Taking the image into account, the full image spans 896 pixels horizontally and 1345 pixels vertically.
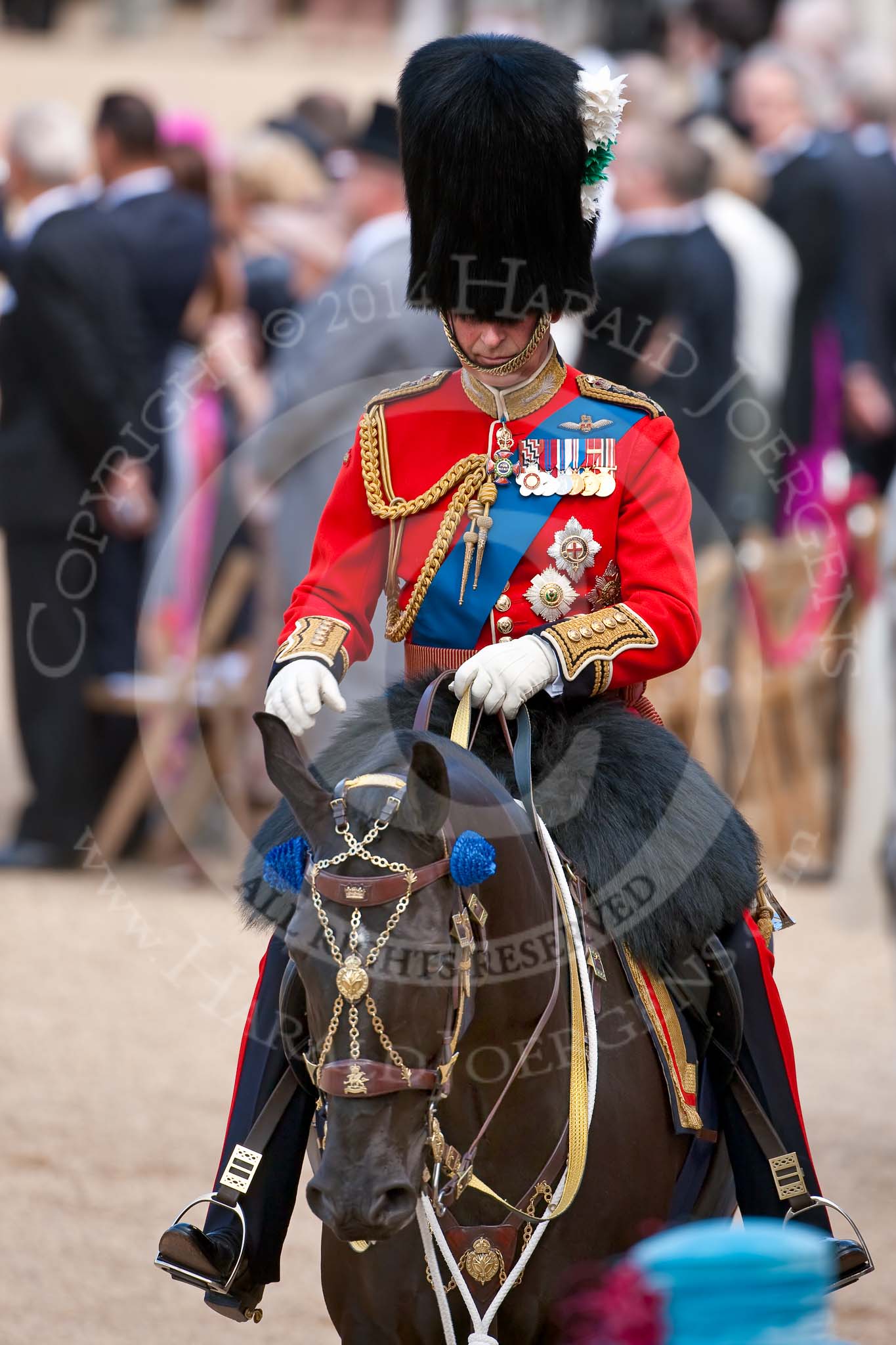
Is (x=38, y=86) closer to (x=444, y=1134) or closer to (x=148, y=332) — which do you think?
(x=148, y=332)

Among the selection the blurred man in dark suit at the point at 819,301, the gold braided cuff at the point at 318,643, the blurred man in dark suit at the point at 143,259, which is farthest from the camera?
the blurred man in dark suit at the point at 819,301

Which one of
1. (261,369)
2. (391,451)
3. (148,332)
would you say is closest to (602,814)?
(391,451)

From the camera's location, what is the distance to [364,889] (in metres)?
Answer: 2.50

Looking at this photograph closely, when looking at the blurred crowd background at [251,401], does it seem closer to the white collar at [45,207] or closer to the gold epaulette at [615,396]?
the white collar at [45,207]

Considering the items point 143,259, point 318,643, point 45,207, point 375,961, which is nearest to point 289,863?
point 375,961

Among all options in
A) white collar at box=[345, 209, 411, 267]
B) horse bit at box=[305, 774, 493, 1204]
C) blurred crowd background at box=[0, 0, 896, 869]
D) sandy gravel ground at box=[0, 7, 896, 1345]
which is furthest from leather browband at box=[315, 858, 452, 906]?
white collar at box=[345, 209, 411, 267]

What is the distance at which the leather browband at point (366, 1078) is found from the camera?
8.09ft

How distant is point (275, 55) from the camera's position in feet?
72.6

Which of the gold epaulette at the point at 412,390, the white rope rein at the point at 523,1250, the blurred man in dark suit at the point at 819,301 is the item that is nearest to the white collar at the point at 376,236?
the blurred man in dark suit at the point at 819,301

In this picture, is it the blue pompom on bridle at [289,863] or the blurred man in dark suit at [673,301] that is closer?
the blue pompom on bridle at [289,863]

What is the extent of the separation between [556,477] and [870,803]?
426 cm

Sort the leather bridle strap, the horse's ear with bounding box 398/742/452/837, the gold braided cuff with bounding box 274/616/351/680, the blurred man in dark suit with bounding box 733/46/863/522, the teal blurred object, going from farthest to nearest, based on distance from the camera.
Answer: the blurred man in dark suit with bounding box 733/46/863/522 < the gold braided cuff with bounding box 274/616/351/680 < the leather bridle strap < the horse's ear with bounding box 398/742/452/837 < the teal blurred object

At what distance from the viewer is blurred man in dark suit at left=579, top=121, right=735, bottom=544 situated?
26.8 feet

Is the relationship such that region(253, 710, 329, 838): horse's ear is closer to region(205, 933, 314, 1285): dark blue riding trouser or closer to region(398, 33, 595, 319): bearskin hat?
region(205, 933, 314, 1285): dark blue riding trouser
